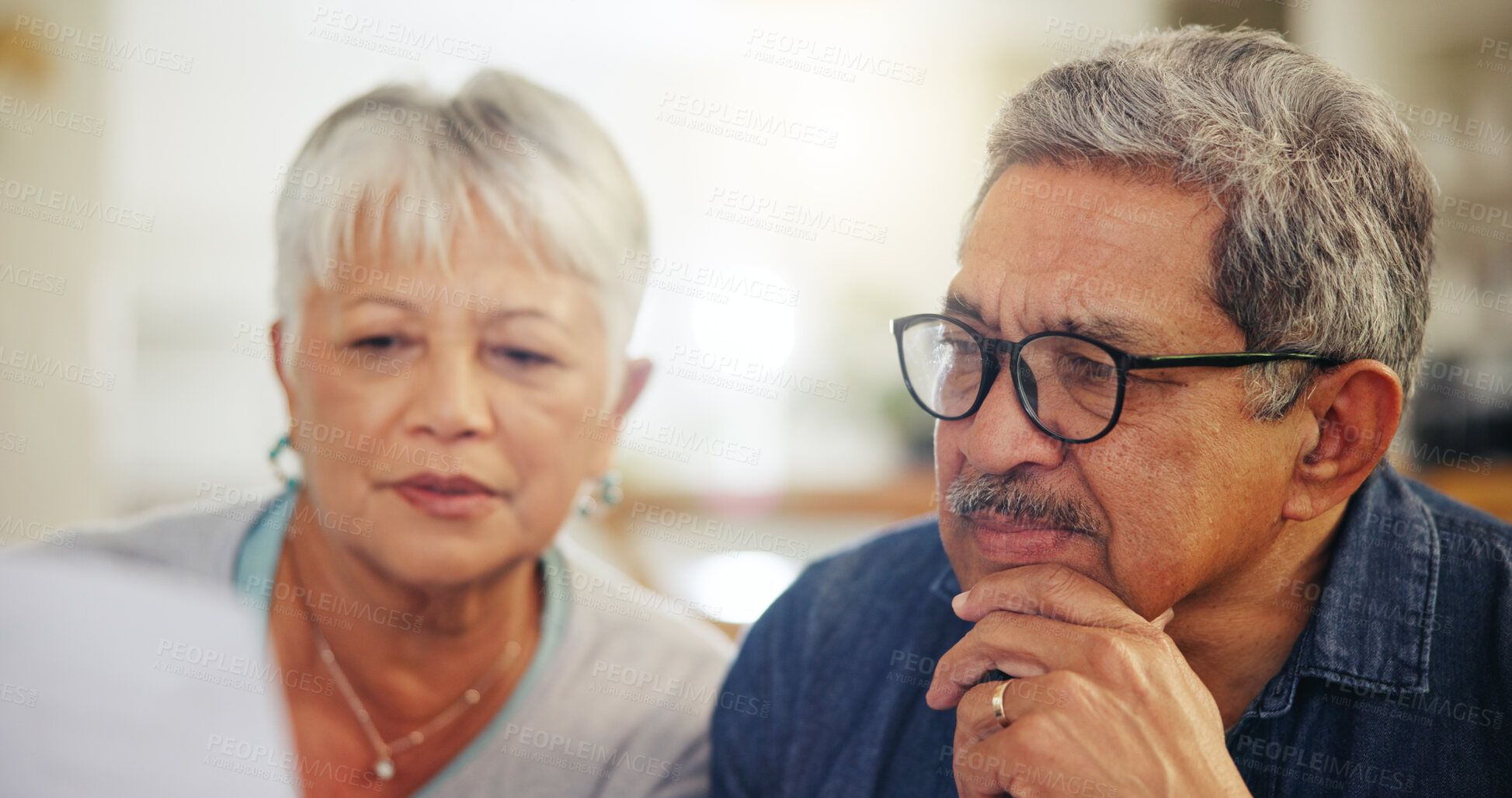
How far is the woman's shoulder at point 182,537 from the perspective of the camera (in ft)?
4.83

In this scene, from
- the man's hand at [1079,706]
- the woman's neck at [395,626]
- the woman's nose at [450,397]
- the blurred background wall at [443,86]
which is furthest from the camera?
the blurred background wall at [443,86]

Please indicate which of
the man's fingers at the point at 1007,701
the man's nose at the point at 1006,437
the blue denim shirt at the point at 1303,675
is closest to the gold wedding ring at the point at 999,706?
the man's fingers at the point at 1007,701

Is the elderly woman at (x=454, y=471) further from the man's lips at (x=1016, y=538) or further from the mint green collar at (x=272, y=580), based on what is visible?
the man's lips at (x=1016, y=538)

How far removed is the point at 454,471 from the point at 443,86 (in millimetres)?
572

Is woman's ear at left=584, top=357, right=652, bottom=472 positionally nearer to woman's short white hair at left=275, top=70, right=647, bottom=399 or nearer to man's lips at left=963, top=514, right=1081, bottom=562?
woman's short white hair at left=275, top=70, right=647, bottom=399

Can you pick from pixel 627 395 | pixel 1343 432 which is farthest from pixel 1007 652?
pixel 627 395

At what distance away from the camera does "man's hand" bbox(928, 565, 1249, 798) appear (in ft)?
3.07

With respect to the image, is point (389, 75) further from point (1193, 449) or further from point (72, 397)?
point (1193, 449)

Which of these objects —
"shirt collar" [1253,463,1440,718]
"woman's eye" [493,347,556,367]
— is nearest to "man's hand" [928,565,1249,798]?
"shirt collar" [1253,463,1440,718]

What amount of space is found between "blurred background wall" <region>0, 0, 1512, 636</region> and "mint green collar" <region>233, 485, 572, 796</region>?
124mm

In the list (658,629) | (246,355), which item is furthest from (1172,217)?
(246,355)

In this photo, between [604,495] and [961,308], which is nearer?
[961,308]

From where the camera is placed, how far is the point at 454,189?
1.35m

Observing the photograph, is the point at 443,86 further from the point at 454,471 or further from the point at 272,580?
the point at 272,580
